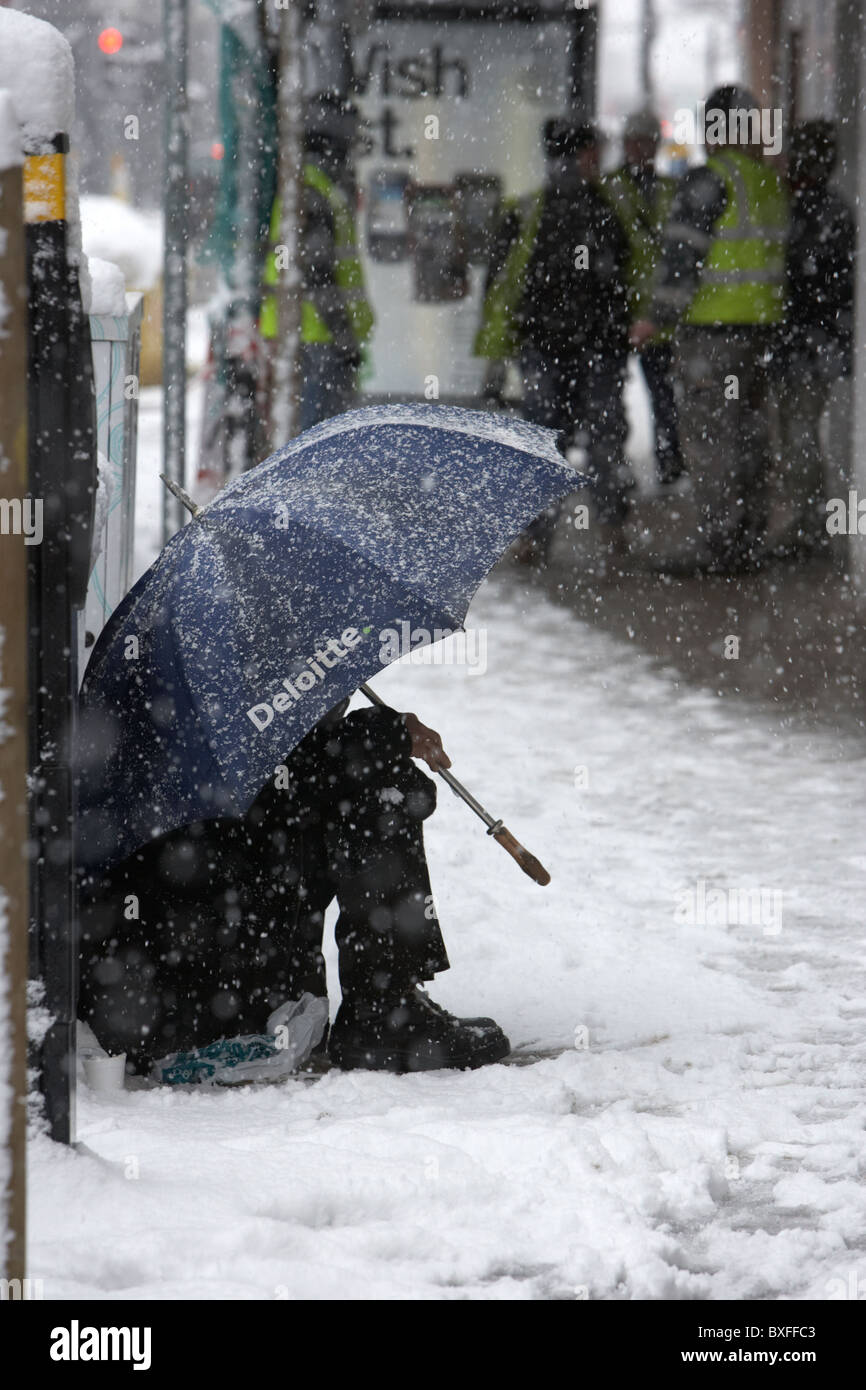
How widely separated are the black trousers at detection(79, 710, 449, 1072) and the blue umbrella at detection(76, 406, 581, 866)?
0.14 metres

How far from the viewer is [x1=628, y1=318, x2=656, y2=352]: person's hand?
A: 9.06 metres

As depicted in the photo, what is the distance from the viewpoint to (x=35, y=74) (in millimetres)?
2404

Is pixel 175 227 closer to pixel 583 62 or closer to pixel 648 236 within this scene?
pixel 648 236

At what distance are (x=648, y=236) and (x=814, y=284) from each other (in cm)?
102

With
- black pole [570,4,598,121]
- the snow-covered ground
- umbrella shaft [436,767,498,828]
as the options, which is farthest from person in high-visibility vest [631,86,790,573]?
umbrella shaft [436,767,498,828]

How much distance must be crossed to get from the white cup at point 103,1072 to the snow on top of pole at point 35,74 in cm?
159

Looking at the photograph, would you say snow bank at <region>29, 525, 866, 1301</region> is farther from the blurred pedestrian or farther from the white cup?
the blurred pedestrian

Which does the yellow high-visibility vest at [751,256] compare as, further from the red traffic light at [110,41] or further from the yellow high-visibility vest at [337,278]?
the red traffic light at [110,41]

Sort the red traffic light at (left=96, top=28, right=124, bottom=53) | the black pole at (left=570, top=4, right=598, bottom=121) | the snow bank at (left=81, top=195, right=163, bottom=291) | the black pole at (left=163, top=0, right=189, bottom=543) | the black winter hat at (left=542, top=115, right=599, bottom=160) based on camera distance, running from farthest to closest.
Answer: the snow bank at (left=81, top=195, right=163, bottom=291) < the red traffic light at (left=96, top=28, right=124, bottom=53) < the black pole at (left=570, top=4, right=598, bottom=121) < the black winter hat at (left=542, top=115, right=599, bottom=160) < the black pole at (left=163, top=0, right=189, bottom=543)

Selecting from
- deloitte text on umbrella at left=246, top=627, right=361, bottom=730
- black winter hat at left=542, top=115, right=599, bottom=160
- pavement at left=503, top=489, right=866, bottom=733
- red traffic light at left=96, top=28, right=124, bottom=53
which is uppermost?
red traffic light at left=96, top=28, right=124, bottom=53

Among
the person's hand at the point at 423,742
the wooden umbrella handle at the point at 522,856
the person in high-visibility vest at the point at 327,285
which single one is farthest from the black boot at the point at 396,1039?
the person in high-visibility vest at the point at 327,285

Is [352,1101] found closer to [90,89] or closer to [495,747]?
[495,747]

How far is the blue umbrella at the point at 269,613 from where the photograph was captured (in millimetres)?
3100
